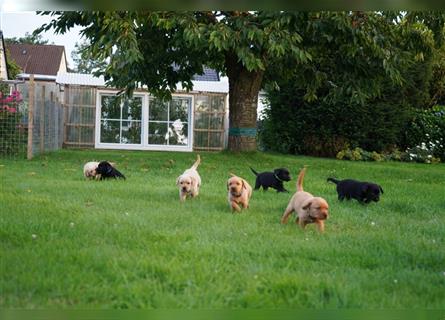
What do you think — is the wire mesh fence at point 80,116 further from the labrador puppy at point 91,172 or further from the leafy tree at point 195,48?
the labrador puppy at point 91,172

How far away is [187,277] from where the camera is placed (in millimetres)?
3752

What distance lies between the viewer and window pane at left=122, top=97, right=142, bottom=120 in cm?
2991

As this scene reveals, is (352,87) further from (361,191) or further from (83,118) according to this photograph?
(83,118)

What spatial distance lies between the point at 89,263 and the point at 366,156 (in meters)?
21.1

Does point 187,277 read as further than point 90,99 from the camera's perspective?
No

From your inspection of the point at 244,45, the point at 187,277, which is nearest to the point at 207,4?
the point at 187,277

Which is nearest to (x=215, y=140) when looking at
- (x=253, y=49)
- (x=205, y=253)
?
(x=253, y=49)

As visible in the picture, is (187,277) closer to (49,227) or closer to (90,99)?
(49,227)

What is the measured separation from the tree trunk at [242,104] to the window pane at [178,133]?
446 inches

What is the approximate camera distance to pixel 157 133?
1188 inches

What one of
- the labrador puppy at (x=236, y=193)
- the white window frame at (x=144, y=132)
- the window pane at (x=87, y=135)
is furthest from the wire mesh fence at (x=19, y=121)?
the white window frame at (x=144, y=132)

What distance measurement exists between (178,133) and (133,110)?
9.44ft

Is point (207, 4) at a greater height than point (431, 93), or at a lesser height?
lesser

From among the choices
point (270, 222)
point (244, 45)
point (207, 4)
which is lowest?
point (270, 222)
